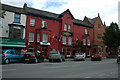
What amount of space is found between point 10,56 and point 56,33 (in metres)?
14.9

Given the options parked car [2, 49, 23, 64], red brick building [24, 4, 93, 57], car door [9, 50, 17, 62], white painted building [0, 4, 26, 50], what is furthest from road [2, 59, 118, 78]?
red brick building [24, 4, 93, 57]

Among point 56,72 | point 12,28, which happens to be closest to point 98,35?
point 12,28

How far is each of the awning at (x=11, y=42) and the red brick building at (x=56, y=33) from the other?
1.55m

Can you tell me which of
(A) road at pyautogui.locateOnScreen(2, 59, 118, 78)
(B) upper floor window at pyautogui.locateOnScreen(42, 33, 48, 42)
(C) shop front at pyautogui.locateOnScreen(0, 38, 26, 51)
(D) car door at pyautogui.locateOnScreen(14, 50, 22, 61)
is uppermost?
(B) upper floor window at pyautogui.locateOnScreen(42, 33, 48, 42)

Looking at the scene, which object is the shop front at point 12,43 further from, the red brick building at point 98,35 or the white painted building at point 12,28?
the red brick building at point 98,35

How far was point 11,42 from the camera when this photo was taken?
21.7 meters

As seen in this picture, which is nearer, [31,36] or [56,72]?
[56,72]

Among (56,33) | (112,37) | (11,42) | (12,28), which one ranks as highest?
(12,28)

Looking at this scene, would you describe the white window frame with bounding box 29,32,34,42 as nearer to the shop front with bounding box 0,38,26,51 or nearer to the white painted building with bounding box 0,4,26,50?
the white painted building with bounding box 0,4,26,50

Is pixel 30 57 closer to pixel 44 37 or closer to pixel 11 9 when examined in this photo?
pixel 44 37

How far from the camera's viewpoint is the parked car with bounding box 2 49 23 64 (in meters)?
15.0

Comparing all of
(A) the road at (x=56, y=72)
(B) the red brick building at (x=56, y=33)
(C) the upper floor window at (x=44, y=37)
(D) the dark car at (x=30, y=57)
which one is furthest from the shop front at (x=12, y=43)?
(A) the road at (x=56, y=72)

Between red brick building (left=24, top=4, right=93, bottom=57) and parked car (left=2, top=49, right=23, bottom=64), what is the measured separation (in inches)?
297

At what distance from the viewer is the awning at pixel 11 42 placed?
20.7m
